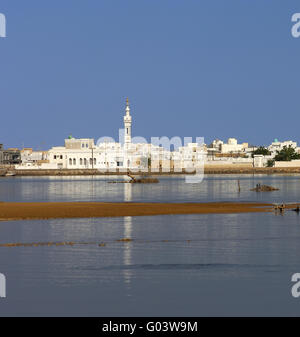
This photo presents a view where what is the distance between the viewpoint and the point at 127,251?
3053 centimetres

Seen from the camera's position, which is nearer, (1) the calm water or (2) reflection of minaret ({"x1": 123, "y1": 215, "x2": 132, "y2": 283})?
(1) the calm water

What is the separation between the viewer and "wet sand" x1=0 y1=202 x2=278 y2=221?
47938 mm

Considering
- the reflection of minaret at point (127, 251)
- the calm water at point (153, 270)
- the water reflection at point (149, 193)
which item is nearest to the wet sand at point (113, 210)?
the reflection of minaret at point (127, 251)

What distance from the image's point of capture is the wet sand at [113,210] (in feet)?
157

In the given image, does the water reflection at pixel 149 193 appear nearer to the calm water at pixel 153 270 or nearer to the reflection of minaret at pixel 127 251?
the reflection of minaret at pixel 127 251

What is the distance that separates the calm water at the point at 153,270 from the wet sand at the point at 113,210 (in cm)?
812

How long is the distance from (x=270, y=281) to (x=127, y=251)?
25.6ft

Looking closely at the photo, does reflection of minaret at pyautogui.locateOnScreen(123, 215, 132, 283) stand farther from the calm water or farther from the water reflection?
the water reflection

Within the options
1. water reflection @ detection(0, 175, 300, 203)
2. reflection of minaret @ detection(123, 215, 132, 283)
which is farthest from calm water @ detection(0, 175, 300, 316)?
water reflection @ detection(0, 175, 300, 203)

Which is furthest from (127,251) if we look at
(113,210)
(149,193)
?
(149,193)

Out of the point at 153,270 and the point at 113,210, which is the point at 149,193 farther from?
the point at 153,270

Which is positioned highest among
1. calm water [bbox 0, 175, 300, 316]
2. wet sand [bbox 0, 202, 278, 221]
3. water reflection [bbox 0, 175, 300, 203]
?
water reflection [bbox 0, 175, 300, 203]

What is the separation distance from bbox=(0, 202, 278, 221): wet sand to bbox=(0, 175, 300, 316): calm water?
812 centimetres
